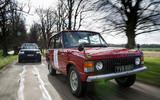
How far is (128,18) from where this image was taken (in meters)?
8.52

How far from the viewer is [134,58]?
134 inches

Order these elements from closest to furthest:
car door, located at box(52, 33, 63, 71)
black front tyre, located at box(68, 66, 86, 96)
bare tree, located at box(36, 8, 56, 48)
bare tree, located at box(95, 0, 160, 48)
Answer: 1. black front tyre, located at box(68, 66, 86, 96)
2. car door, located at box(52, 33, 63, 71)
3. bare tree, located at box(95, 0, 160, 48)
4. bare tree, located at box(36, 8, 56, 48)

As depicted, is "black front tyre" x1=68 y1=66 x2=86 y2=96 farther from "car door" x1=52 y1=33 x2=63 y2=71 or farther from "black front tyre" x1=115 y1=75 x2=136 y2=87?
"black front tyre" x1=115 y1=75 x2=136 y2=87

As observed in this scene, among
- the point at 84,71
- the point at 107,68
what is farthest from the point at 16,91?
the point at 107,68

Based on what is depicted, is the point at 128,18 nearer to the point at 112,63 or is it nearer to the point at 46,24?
the point at 112,63

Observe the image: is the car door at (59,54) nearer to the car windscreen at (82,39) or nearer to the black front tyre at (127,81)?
the car windscreen at (82,39)

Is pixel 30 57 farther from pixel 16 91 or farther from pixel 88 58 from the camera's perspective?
pixel 88 58

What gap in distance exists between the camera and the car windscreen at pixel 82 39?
4236 millimetres

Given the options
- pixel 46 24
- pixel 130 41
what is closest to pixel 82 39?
pixel 130 41

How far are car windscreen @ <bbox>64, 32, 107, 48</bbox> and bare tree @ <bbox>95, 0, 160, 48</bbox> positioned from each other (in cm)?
410

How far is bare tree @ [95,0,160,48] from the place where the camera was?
24.3ft

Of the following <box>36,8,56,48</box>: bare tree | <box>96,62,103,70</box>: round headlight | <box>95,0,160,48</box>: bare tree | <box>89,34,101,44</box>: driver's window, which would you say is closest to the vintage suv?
<box>96,62,103,70</box>: round headlight

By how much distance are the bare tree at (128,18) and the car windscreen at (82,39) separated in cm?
410

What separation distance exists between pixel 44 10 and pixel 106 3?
92.0 ft
